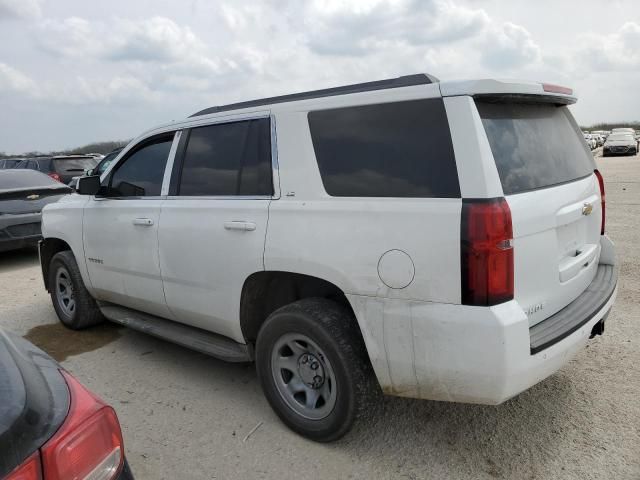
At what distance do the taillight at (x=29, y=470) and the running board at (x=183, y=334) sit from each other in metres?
2.10

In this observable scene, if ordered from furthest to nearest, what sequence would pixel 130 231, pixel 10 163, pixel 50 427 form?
pixel 10 163 < pixel 130 231 < pixel 50 427

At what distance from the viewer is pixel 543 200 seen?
2.57 meters

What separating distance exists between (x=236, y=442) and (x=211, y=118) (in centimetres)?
212

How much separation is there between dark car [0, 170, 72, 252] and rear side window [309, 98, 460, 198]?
6.94 m

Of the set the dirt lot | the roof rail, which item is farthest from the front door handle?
the dirt lot

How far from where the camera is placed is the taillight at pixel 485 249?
7.55 feet

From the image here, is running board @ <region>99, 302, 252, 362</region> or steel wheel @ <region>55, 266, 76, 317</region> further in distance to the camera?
steel wheel @ <region>55, 266, 76, 317</region>

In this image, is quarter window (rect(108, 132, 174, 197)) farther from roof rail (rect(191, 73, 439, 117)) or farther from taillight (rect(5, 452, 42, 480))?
taillight (rect(5, 452, 42, 480))

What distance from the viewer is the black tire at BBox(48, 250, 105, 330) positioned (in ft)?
15.7

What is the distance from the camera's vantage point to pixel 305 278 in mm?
3010

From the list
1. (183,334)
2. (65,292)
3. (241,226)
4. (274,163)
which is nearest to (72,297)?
(65,292)

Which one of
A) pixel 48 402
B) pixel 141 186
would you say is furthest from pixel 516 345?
pixel 141 186

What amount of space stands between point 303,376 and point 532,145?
1.80 meters

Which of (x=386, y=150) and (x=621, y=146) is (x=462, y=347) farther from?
(x=621, y=146)
